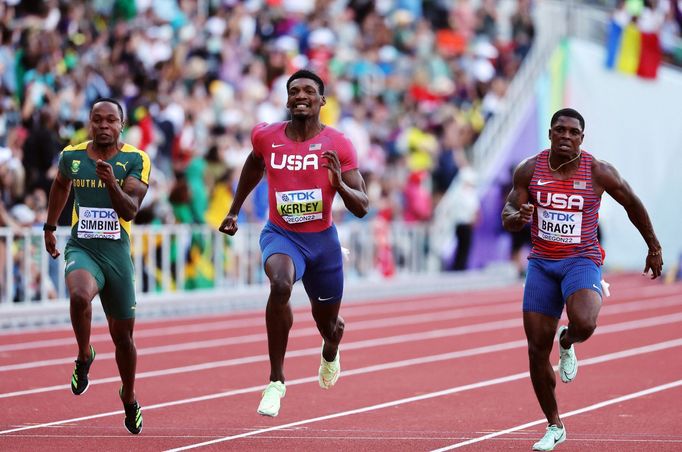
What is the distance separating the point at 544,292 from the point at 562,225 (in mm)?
424

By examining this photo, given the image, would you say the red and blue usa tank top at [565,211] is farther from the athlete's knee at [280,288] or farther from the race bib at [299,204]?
the athlete's knee at [280,288]

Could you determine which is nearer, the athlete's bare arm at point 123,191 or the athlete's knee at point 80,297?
the athlete's bare arm at point 123,191

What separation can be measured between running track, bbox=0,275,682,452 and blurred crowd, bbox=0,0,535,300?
204cm

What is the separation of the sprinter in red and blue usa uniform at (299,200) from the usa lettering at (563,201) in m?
1.19

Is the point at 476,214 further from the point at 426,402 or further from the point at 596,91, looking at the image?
the point at 426,402

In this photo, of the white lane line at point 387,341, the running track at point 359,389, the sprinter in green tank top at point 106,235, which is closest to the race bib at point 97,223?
the sprinter in green tank top at point 106,235

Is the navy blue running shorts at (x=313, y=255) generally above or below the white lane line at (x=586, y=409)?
above

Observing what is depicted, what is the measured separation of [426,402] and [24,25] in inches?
361

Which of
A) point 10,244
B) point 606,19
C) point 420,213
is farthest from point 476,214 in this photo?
point 10,244

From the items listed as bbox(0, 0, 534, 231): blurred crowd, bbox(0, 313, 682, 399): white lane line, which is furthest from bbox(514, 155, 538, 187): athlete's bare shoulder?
bbox(0, 0, 534, 231): blurred crowd

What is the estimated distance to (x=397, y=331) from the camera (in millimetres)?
17359

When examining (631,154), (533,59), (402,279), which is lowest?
(402,279)

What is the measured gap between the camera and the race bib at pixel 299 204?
9414 mm

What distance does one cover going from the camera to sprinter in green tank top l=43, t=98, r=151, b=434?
898 cm
